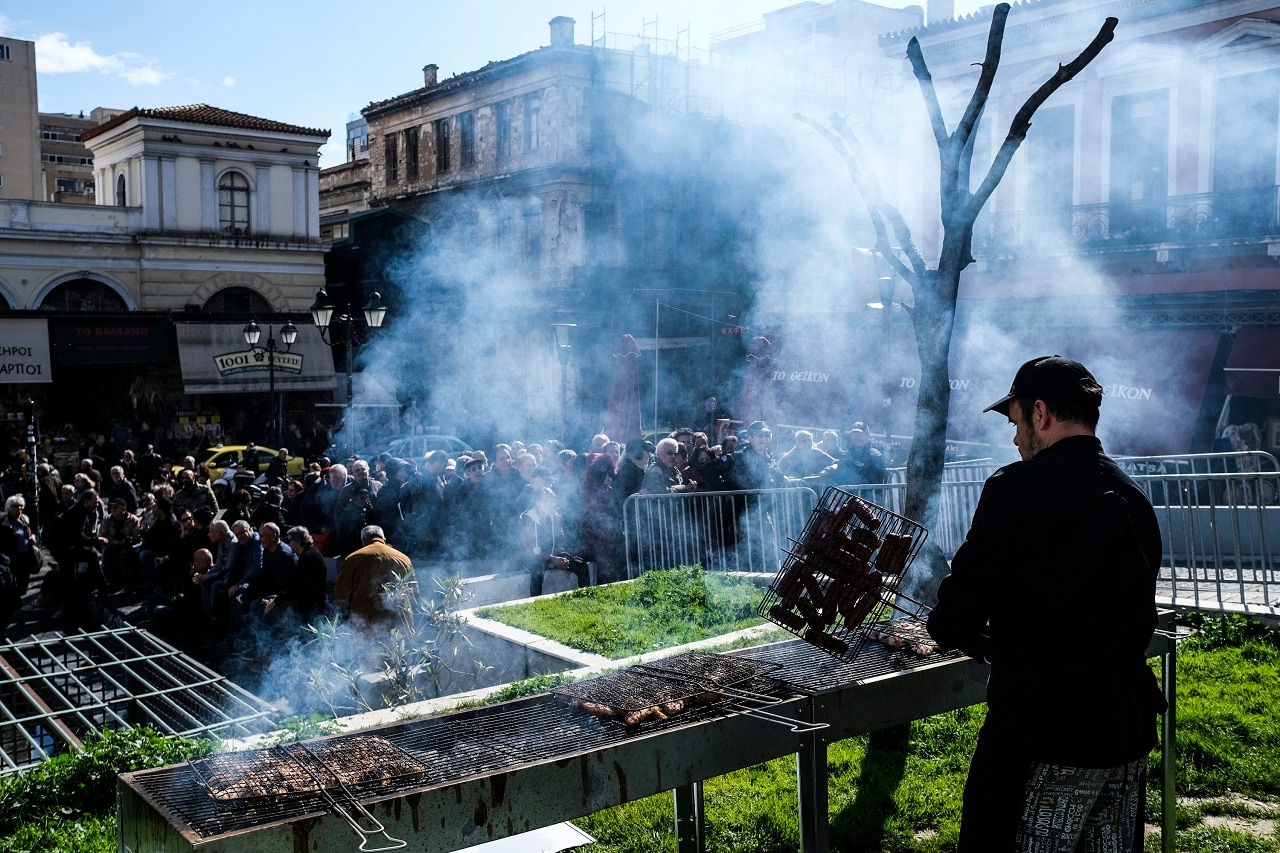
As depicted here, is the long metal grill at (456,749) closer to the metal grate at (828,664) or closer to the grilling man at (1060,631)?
the metal grate at (828,664)

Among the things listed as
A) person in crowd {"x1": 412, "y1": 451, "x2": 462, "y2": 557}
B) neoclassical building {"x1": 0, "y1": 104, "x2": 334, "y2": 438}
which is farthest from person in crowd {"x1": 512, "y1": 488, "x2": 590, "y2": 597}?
neoclassical building {"x1": 0, "y1": 104, "x2": 334, "y2": 438}

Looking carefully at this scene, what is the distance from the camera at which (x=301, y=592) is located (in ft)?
29.0

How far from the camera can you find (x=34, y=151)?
1953 inches

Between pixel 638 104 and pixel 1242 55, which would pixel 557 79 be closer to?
pixel 638 104

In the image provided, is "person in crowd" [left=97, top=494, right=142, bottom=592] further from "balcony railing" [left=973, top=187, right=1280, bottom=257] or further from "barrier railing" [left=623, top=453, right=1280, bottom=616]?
"balcony railing" [left=973, top=187, right=1280, bottom=257]

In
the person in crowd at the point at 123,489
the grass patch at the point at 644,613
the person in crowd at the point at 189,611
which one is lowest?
the person in crowd at the point at 189,611

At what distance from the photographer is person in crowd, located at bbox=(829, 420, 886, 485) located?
10.6 metres

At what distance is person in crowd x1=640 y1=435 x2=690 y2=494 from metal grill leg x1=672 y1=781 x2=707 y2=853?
613 centimetres

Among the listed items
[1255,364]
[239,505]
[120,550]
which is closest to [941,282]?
[239,505]

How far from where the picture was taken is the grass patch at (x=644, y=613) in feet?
23.5

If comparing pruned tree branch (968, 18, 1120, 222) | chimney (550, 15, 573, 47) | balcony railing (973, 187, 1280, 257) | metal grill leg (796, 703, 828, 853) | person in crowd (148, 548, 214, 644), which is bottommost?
person in crowd (148, 548, 214, 644)

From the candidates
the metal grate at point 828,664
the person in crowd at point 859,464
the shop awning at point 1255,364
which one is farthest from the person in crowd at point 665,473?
the shop awning at point 1255,364

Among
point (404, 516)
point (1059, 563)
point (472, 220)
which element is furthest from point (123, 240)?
point (1059, 563)

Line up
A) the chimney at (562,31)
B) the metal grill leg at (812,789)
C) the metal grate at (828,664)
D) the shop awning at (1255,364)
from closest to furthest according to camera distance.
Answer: the metal grill leg at (812,789) < the metal grate at (828,664) < the shop awning at (1255,364) < the chimney at (562,31)
